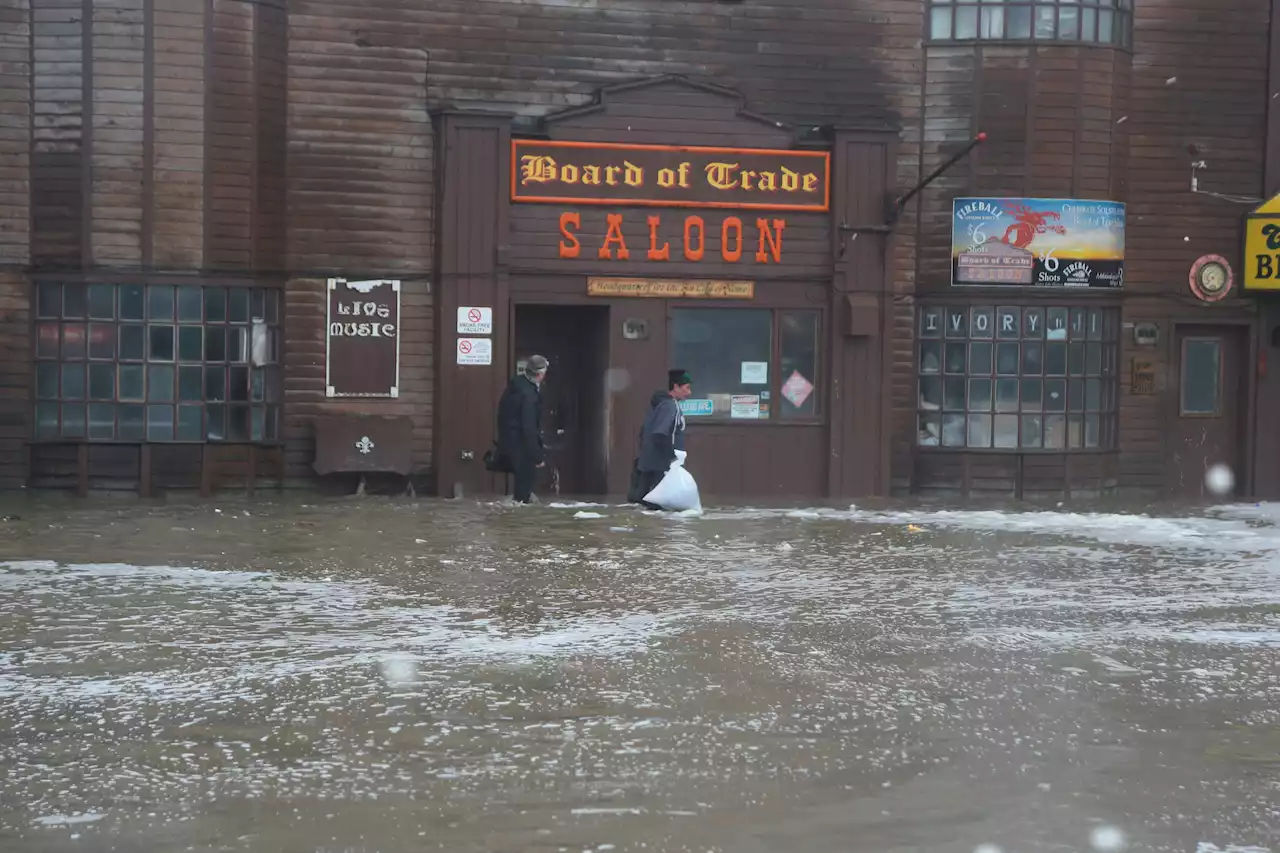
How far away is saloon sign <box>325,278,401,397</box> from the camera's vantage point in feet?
58.0

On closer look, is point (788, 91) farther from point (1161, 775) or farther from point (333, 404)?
point (1161, 775)

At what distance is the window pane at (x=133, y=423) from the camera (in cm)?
1736

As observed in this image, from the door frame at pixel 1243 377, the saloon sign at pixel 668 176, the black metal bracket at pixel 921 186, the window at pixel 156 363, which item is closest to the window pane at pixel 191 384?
the window at pixel 156 363

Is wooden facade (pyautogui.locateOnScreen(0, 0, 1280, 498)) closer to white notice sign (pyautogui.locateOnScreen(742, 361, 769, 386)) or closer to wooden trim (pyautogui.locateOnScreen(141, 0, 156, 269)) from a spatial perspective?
wooden trim (pyautogui.locateOnScreen(141, 0, 156, 269))

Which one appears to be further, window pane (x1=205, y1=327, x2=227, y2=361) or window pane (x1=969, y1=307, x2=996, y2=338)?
window pane (x1=969, y1=307, x2=996, y2=338)

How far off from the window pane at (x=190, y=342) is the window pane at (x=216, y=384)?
21cm

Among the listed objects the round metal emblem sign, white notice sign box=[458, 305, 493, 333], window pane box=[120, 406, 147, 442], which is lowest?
window pane box=[120, 406, 147, 442]

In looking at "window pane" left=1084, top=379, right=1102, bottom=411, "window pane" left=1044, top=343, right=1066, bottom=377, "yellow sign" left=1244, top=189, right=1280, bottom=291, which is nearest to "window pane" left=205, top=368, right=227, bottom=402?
"window pane" left=1044, top=343, right=1066, bottom=377

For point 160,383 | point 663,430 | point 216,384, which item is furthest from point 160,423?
point 663,430

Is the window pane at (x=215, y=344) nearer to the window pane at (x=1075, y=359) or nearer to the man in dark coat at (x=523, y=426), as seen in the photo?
the man in dark coat at (x=523, y=426)

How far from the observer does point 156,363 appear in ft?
57.1

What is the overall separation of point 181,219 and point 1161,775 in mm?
13112

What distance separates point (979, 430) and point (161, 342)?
9158 millimetres

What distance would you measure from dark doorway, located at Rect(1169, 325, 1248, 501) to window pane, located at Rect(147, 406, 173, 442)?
37.6 feet
